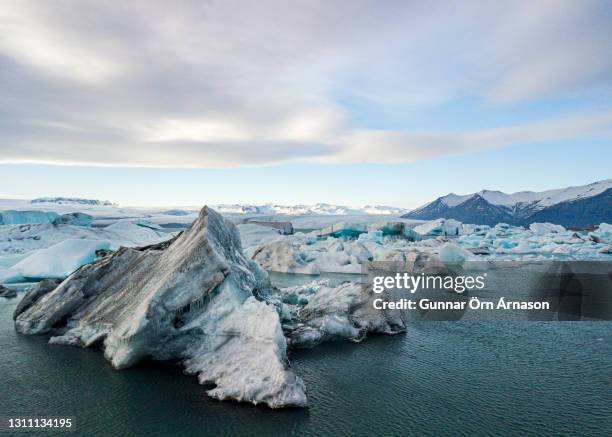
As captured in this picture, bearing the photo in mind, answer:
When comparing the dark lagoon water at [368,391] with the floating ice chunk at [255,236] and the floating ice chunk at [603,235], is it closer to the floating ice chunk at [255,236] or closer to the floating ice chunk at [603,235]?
the floating ice chunk at [255,236]

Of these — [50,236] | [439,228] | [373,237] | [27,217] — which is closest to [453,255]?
[373,237]

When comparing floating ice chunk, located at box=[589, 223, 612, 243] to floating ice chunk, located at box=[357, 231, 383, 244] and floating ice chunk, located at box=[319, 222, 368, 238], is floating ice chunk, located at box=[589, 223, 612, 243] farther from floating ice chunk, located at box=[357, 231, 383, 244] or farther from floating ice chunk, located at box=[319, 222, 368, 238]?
floating ice chunk, located at box=[319, 222, 368, 238]

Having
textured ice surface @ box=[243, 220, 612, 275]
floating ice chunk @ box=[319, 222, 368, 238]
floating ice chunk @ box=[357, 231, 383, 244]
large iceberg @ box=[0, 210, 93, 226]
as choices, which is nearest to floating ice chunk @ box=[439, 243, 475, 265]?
textured ice surface @ box=[243, 220, 612, 275]

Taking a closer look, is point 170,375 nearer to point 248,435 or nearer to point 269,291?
point 248,435

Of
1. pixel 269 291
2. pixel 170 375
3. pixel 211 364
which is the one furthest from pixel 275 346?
pixel 269 291

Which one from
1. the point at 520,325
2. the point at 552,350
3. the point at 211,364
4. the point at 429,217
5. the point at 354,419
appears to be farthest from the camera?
the point at 429,217

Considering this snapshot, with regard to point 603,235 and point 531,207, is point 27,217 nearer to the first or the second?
point 603,235
